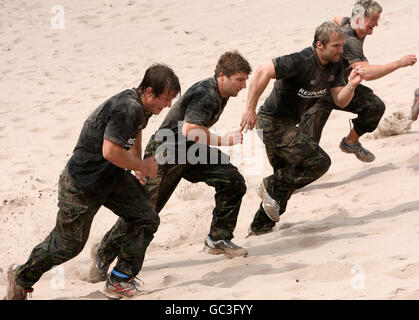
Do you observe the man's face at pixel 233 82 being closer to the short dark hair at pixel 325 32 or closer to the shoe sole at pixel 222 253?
the short dark hair at pixel 325 32

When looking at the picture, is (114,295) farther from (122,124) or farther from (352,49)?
(352,49)

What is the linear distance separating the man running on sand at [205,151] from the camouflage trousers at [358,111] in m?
1.86

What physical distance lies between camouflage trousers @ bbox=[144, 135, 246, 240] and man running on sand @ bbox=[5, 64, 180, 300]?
1.61 feet

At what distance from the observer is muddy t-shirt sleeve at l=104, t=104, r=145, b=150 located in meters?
4.60

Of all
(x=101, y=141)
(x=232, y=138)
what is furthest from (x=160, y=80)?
(x=232, y=138)

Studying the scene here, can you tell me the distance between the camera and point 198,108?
5.32 m

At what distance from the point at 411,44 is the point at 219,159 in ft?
23.1

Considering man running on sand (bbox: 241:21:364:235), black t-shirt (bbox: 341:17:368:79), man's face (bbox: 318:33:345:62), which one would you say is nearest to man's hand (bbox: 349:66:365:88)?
man running on sand (bbox: 241:21:364:235)

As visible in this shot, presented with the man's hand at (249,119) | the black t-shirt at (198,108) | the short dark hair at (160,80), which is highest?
the short dark hair at (160,80)

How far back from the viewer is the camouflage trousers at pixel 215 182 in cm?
562

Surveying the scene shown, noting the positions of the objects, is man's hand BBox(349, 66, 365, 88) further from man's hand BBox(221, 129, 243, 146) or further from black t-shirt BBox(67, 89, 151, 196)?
black t-shirt BBox(67, 89, 151, 196)

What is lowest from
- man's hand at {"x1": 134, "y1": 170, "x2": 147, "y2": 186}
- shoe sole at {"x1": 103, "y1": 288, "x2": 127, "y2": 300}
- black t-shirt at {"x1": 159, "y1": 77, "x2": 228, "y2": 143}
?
shoe sole at {"x1": 103, "y1": 288, "x2": 127, "y2": 300}

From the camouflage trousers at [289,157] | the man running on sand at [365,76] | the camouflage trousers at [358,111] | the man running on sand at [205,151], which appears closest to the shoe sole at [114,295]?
the man running on sand at [205,151]

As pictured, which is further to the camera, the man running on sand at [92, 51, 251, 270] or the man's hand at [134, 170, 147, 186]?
the man running on sand at [92, 51, 251, 270]
